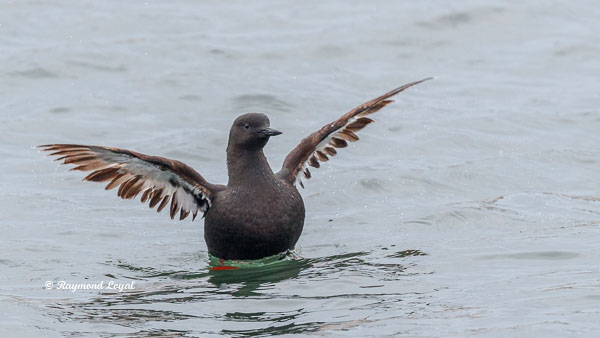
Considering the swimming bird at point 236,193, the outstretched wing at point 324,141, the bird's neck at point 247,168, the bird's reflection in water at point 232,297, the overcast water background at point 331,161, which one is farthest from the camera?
the outstretched wing at point 324,141

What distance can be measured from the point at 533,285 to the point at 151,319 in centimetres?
299

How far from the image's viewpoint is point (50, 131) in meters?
14.2

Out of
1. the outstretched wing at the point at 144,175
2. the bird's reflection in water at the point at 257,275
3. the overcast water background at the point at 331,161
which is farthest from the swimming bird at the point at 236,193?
the overcast water background at the point at 331,161

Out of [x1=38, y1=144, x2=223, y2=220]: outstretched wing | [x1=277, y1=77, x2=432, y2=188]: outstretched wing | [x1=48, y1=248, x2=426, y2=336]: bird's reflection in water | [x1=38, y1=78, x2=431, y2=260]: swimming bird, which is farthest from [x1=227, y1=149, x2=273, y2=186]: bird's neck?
[x1=48, y1=248, x2=426, y2=336]: bird's reflection in water

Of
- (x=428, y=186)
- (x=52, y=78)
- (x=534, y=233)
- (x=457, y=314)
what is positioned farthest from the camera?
(x=52, y=78)

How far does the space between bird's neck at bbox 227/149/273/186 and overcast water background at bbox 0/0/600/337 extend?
839 millimetres

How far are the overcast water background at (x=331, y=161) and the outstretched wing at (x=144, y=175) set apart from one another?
667mm

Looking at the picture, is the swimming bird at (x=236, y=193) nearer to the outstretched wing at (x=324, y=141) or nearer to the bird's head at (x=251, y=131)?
the bird's head at (x=251, y=131)

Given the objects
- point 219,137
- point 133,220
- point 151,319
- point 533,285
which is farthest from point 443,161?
point 151,319

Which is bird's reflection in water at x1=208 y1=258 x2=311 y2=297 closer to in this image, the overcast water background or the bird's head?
the overcast water background

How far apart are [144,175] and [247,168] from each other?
93 cm

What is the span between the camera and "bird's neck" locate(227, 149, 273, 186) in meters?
9.32

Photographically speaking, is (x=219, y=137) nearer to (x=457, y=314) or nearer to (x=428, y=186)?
(x=428, y=186)

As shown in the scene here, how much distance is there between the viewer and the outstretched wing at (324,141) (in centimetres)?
994
